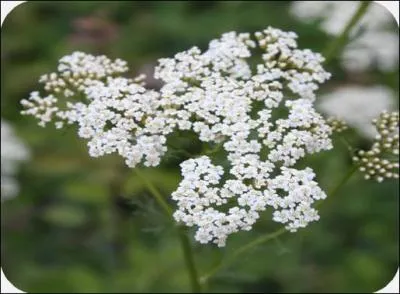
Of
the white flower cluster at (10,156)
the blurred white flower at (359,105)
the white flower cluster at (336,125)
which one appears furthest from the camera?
the blurred white flower at (359,105)

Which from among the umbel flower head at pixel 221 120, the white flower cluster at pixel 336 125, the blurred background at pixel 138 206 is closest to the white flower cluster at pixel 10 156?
the blurred background at pixel 138 206

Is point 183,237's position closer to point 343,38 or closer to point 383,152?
point 383,152

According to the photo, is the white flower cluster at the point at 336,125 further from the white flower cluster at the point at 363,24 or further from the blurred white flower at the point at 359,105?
the blurred white flower at the point at 359,105

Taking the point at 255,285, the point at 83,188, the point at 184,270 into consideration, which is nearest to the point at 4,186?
the point at 83,188

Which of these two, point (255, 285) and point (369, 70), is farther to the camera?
point (369, 70)

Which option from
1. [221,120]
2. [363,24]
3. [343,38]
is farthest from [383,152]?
[363,24]

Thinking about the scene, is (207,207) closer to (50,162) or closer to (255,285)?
(255,285)
